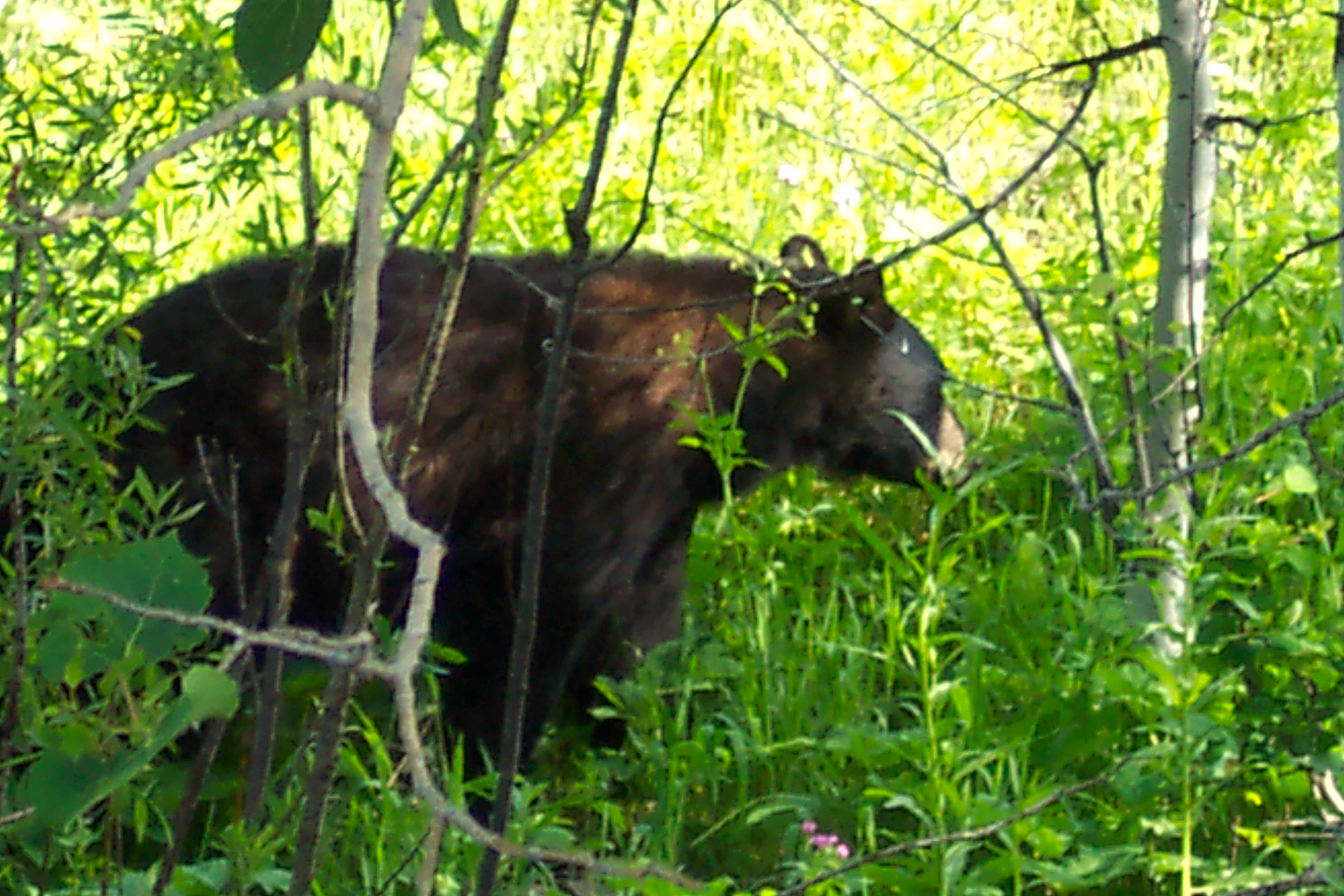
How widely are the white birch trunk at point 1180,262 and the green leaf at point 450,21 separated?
1.73 meters

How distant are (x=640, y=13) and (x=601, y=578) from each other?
3.32 m

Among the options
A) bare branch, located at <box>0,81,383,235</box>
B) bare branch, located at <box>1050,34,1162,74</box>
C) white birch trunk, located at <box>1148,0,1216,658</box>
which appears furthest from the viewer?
white birch trunk, located at <box>1148,0,1216,658</box>

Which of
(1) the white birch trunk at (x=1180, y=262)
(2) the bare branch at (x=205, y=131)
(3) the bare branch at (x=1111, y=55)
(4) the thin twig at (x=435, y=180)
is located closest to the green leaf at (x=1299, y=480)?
(1) the white birch trunk at (x=1180, y=262)

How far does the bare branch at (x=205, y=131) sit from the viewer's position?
94 centimetres

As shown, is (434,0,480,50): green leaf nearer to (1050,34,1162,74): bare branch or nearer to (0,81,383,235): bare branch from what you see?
(0,81,383,235): bare branch

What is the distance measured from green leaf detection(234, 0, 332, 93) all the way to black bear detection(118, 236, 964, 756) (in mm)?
2158

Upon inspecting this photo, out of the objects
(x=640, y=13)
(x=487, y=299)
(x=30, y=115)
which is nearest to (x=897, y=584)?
(x=487, y=299)

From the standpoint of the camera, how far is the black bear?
3730 mm

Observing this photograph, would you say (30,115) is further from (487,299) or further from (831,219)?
(831,219)

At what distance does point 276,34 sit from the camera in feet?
4.68

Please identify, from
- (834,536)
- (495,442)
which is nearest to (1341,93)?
(495,442)

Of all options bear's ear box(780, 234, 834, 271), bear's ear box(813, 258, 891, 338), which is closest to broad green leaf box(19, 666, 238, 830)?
bear's ear box(780, 234, 834, 271)

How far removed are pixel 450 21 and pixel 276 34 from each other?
0.30m

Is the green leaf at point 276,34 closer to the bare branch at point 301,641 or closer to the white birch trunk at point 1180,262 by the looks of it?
the bare branch at point 301,641
